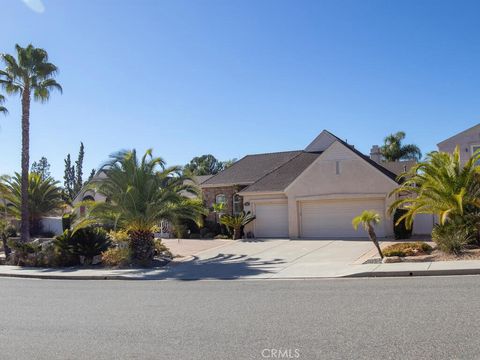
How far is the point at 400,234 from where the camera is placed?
23.5 meters

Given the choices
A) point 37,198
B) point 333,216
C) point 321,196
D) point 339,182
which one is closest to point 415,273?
point 339,182

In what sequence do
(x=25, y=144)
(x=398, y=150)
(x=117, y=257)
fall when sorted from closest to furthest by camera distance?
(x=117, y=257)
(x=25, y=144)
(x=398, y=150)

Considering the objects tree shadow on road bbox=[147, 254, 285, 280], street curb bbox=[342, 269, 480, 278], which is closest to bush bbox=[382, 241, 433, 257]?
street curb bbox=[342, 269, 480, 278]

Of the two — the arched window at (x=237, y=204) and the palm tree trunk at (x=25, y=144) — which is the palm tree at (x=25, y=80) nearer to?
the palm tree trunk at (x=25, y=144)

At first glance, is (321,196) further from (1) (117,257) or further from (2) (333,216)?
(1) (117,257)

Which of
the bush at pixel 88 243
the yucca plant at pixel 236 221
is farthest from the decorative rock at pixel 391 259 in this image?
the yucca plant at pixel 236 221

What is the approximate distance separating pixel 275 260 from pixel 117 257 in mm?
6305

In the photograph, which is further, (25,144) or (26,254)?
(25,144)

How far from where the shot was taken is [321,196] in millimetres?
26469

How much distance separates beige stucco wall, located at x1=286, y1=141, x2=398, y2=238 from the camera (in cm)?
2531

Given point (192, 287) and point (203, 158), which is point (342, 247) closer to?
point (192, 287)

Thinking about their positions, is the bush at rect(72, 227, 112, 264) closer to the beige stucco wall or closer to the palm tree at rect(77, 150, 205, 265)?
the palm tree at rect(77, 150, 205, 265)

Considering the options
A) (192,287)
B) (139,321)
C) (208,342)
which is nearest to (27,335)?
(139,321)

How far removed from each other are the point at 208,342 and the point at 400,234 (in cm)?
1853
